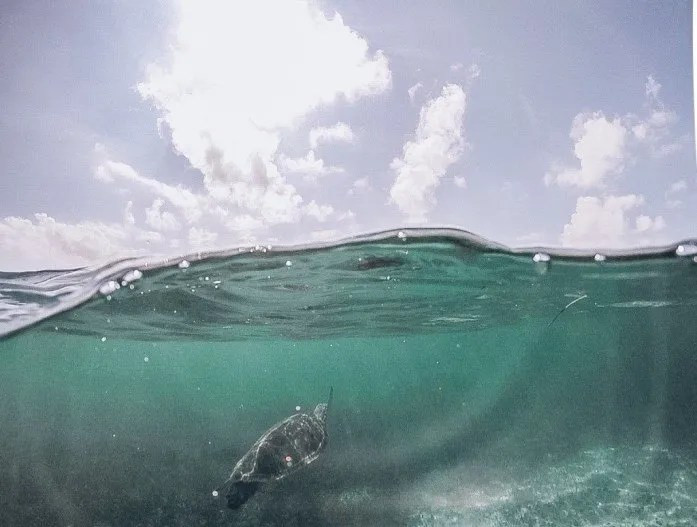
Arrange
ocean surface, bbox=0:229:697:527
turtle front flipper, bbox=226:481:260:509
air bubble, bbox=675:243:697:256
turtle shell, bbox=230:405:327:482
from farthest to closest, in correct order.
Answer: ocean surface, bbox=0:229:697:527
air bubble, bbox=675:243:697:256
turtle shell, bbox=230:405:327:482
turtle front flipper, bbox=226:481:260:509

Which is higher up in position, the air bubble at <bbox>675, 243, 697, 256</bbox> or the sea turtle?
the air bubble at <bbox>675, 243, 697, 256</bbox>

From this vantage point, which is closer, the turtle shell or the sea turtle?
the sea turtle

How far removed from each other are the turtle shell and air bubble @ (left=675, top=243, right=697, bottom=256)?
554 inches

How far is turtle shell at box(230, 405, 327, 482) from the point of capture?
11656 millimetres

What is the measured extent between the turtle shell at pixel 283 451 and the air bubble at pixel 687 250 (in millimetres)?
14063

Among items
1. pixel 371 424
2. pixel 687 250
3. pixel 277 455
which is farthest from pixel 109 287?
pixel 371 424

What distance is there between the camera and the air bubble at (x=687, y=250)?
44.2ft

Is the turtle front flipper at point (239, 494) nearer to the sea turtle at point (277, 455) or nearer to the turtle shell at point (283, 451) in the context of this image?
the sea turtle at point (277, 455)

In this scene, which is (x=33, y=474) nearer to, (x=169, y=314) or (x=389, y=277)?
(x=169, y=314)

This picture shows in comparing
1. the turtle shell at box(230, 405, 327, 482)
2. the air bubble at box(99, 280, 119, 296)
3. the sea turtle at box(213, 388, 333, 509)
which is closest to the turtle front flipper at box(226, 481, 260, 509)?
the sea turtle at box(213, 388, 333, 509)

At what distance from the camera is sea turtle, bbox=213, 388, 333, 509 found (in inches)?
449

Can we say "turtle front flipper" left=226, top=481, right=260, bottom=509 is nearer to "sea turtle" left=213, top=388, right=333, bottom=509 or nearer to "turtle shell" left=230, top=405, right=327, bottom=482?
"sea turtle" left=213, top=388, right=333, bottom=509

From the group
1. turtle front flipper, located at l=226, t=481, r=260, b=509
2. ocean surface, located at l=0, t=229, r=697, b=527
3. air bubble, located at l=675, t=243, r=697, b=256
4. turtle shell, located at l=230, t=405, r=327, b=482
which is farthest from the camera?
ocean surface, located at l=0, t=229, r=697, b=527

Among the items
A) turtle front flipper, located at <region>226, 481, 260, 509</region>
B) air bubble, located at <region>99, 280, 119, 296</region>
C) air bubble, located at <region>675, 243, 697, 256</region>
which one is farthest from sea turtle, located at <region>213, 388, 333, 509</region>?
air bubble, located at <region>675, 243, 697, 256</region>
